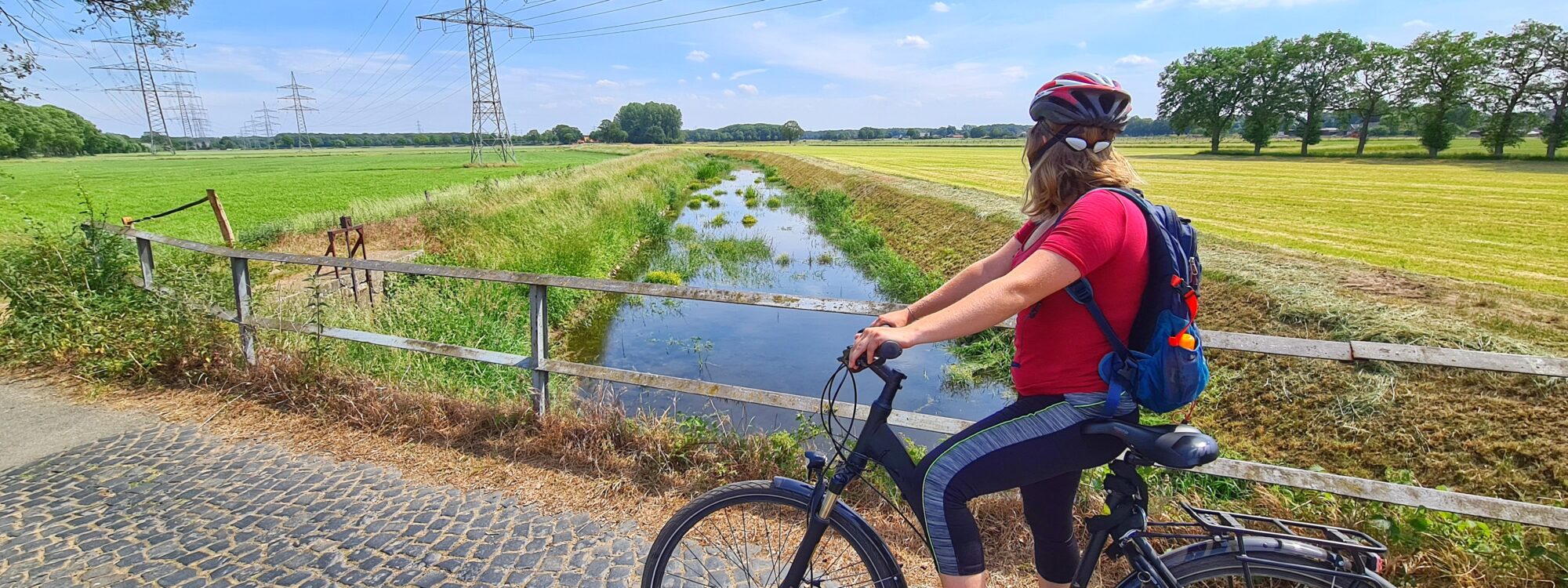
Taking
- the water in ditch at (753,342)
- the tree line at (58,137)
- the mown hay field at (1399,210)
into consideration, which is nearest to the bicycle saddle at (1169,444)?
the water in ditch at (753,342)

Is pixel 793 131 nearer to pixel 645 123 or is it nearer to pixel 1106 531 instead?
pixel 645 123

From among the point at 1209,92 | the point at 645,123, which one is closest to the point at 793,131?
the point at 645,123

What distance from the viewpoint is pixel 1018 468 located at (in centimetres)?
184

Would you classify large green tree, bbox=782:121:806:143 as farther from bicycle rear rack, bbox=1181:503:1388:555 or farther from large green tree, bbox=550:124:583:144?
bicycle rear rack, bbox=1181:503:1388:555

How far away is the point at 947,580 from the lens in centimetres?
200

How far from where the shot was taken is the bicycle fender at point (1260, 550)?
176 cm

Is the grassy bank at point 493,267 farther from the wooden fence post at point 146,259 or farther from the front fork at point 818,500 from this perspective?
the front fork at point 818,500

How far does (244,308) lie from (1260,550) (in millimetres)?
6403

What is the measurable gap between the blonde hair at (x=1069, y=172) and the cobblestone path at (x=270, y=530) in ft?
7.90

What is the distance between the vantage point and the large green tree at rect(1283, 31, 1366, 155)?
6188cm

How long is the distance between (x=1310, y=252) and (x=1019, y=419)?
41.7 feet

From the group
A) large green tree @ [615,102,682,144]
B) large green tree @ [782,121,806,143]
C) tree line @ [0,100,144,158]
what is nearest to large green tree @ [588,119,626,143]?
large green tree @ [615,102,682,144]

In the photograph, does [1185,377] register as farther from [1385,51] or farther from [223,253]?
[1385,51]

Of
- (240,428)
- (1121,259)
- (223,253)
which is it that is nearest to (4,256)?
(223,253)
